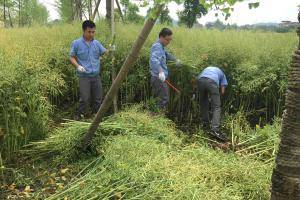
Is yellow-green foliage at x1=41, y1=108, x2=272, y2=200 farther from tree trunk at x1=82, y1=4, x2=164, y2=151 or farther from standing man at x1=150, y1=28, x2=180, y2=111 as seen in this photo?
standing man at x1=150, y1=28, x2=180, y2=111

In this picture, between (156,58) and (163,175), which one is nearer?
(163,175)

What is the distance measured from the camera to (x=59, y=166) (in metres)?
4.88

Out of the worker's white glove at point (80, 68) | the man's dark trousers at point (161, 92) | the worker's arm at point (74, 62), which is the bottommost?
the man's dark trousers at point (161, 92)

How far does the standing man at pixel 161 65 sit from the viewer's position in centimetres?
648

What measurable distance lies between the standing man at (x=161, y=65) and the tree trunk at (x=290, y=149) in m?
4.32

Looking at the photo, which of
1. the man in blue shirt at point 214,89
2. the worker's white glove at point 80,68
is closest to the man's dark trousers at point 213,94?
the man in blue shirt at point 214,89

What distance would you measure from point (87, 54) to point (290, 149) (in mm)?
4816

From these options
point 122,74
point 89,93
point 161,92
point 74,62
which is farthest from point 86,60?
point 122,74

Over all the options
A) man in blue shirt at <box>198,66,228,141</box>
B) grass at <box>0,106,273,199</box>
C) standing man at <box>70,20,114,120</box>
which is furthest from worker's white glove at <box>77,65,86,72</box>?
man in blue shirt at <box>198,66,228,141</box>

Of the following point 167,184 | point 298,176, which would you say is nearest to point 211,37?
point 167,184

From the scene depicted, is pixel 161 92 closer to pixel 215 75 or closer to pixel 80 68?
pixel 215 75

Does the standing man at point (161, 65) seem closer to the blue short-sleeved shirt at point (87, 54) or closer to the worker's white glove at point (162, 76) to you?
the worker's white glove at point (162, 76)

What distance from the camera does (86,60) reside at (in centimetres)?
644

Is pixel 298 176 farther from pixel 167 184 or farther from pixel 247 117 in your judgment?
pixel 247 117
